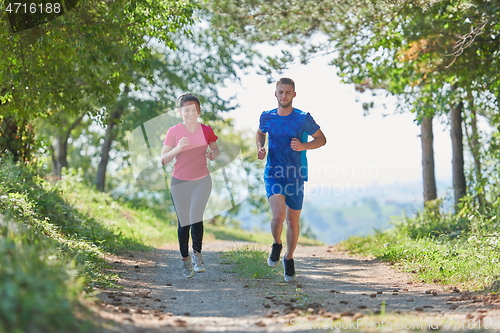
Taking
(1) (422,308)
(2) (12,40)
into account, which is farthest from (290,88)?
(2) (12,40)

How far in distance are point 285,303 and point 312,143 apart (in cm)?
211

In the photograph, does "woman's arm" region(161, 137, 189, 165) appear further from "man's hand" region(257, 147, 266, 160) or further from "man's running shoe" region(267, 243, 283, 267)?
"man's running shoe" region(267, 243, 283, 267)

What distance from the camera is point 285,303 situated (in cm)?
536

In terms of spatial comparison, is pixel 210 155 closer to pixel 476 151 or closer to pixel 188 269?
pixel 188 269

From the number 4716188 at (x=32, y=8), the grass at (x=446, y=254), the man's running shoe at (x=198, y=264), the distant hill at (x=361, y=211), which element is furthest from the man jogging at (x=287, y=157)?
the distant hill at (x=361, y=211)

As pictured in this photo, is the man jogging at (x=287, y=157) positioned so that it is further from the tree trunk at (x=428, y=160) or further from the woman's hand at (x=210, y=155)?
the tree trunk at (x=428, y=160)

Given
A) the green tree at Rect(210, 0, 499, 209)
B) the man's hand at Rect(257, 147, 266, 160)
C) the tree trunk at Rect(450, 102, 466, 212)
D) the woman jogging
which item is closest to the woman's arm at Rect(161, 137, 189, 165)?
the woman jogging

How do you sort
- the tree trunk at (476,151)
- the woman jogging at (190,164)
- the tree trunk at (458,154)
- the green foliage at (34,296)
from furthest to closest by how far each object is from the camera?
the tree trunk at (458,154) < the tree trunk at (476,151) < the woman jogging at (190,164) < the green foliage at (34,296)

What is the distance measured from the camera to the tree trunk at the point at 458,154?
14062mm

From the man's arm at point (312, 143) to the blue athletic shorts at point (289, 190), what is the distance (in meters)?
0.46

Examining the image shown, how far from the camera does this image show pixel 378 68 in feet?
42.0

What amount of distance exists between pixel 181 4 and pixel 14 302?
762 centimetres

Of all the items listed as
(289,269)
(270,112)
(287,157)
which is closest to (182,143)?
(270,112)

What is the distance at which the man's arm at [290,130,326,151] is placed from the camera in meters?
6.45
